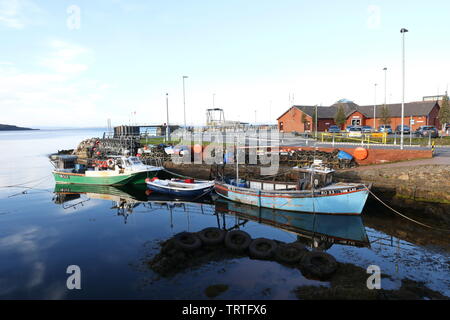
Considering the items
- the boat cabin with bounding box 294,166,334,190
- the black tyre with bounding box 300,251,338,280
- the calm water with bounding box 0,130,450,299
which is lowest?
the calm water with bounding box 0,130,450,299

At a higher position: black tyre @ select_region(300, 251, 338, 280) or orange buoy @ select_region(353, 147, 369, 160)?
orange buoy @ select_region(353, 147, 369, 160)

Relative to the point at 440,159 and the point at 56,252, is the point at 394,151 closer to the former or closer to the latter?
the point at 440,159

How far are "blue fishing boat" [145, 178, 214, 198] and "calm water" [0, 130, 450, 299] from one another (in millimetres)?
2217

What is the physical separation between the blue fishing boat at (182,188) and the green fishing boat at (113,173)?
3.90 metres

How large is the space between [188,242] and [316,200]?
10.6 m

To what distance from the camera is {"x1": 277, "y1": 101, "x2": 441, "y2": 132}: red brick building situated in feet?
188

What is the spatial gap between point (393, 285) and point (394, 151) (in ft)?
71.7

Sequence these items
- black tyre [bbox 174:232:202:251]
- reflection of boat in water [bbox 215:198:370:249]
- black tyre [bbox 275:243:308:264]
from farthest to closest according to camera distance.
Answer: reflection of boat in water [bbox 215:198:370:249] < black tyre [bbox 174:232:202:251] < black tyre [bbox 275:243:308:264]

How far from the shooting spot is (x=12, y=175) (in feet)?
151

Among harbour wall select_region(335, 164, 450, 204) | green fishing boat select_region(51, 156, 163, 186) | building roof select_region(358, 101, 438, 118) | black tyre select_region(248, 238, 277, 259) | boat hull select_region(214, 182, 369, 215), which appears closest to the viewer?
black tyre select_region(248, 238, 277, 259)

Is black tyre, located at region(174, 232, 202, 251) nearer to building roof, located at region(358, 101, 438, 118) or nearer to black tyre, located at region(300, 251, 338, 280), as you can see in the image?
black tyre, located at region(300, 251, 338, 280)

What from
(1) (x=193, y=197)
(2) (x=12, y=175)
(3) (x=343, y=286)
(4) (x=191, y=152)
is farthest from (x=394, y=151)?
(2) (x=12, y=175)

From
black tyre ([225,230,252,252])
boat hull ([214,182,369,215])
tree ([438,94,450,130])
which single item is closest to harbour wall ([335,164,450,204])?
boat hull ([214,182,369,215])

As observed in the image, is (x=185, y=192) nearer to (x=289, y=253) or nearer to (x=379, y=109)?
(x=289, y=253)
